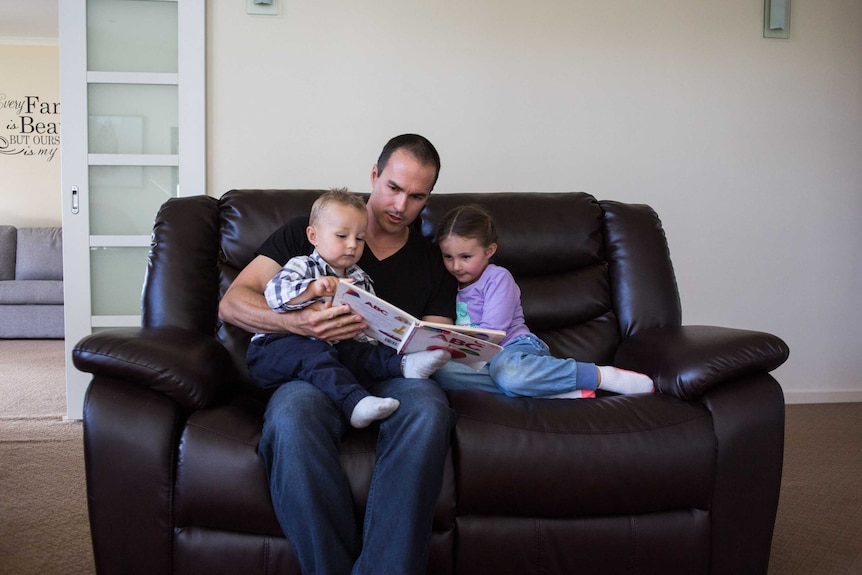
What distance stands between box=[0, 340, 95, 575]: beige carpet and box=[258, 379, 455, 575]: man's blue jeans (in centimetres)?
80

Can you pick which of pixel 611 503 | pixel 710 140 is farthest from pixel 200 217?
pixel 710 140

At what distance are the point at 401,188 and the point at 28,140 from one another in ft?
22.0

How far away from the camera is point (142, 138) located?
3611 millimetres

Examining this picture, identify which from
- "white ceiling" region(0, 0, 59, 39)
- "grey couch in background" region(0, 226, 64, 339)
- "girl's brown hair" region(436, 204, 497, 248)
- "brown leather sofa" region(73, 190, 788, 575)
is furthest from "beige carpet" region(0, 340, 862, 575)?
"white ceiling" region(0, 0, 59, 39)

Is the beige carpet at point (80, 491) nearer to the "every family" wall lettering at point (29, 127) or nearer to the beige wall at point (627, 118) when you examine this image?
the beige wall at point (627, 118)

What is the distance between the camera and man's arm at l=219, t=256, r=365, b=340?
188 centimetres

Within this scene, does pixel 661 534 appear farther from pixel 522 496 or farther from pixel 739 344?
pixel 739 344

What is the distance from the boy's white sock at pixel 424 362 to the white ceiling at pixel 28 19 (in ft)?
18.9

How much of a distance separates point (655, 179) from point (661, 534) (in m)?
2.41

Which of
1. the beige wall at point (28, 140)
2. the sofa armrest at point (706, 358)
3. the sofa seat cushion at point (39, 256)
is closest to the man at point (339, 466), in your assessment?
the sofa armrest at point (706, 358)

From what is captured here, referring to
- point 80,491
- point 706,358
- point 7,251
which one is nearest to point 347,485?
point 706,358

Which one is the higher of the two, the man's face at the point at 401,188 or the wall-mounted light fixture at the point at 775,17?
the wall-mounted light fixture at the point at 775,17

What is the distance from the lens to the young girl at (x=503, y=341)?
2059mm

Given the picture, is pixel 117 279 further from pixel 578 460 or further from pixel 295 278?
pixel 578 460
